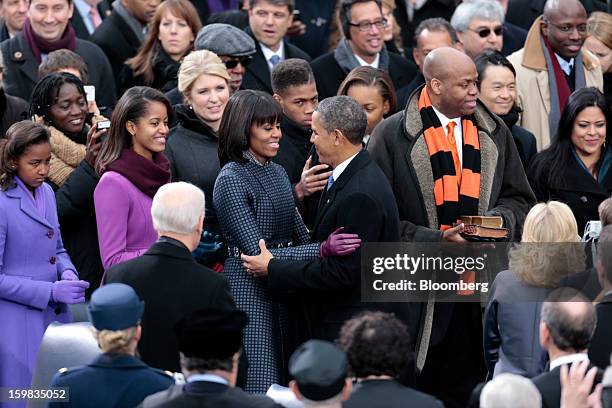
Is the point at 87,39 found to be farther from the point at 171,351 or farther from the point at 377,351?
the point at 377,351

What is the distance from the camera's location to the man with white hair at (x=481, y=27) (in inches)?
416

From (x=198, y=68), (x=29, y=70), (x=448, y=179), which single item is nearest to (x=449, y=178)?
(x=448, y=179)

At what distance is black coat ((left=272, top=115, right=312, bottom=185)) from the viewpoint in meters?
8.55

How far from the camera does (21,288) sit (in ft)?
24.6

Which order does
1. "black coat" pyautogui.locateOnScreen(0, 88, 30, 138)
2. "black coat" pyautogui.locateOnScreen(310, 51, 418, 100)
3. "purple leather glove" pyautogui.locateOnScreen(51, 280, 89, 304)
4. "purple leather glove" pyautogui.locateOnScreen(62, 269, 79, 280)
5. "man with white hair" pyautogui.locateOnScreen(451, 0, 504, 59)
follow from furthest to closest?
"man with white hair" pyautogui.locateOnScreen(451, 0, 504, 59) < "black coat" pyautogui.locateOnScreen(310, 51, 418, 100) < "black coat" pyautogui.locateOnScreen(0, 88, 30, 138) < "purple leather glove" pyautogui.locateOnScreen(62, 269, 79, 280) < "purple leather glove" pyautogui.locateOnScreen(51, 280, 89, 304)

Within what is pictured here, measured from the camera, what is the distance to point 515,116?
375 inches

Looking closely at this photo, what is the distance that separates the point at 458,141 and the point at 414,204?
492 mm

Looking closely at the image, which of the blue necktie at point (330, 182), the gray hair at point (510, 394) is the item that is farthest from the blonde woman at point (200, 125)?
the gray hair at point (510, 394)

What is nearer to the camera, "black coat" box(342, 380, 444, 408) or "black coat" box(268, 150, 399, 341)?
"black coat" box(342, 380, 444, 408)

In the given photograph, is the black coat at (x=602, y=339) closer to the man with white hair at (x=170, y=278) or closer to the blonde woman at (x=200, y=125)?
the man with white hair at (x=170, y=278)

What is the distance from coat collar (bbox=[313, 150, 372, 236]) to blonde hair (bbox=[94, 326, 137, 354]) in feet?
6.54

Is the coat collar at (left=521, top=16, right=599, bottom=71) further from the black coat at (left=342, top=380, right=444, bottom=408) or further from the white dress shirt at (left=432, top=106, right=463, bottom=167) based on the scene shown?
the black coat at (left=342, top=380, right=444, bottom=408)

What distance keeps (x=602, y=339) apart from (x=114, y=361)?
7.44ft

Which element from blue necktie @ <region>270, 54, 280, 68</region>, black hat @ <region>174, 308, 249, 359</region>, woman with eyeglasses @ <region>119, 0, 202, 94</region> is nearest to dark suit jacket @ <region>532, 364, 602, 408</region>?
black hat @ <region>174, 308, 249, 359</region>
